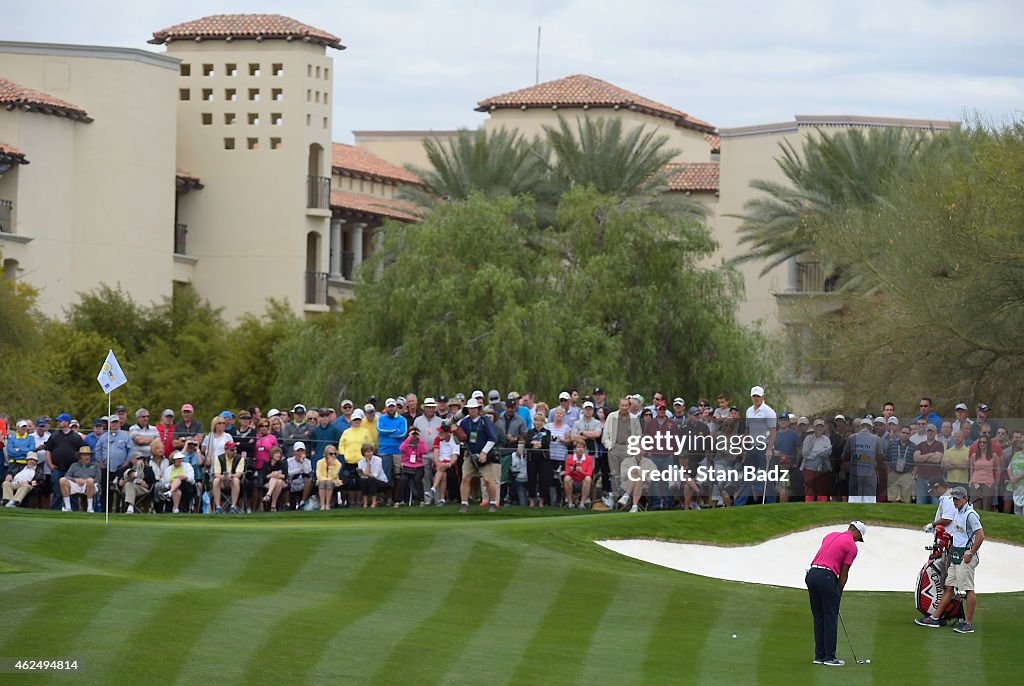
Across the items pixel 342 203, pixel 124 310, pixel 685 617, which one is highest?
pixel 342 203

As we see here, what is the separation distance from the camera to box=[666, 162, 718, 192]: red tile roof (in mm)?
79062

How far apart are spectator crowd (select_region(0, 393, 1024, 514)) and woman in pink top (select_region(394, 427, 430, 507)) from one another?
0.02m

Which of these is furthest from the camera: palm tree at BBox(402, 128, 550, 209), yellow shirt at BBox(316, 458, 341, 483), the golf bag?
palm tree at BBox(402, 128, 550, 209)

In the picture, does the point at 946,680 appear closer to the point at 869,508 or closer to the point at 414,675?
the point at 414,675

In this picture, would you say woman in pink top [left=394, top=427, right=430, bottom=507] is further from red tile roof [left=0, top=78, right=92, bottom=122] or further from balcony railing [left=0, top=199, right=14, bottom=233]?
red tile roof [left=0, top=78, right=92, bottom=122]

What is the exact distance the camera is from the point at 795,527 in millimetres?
29016

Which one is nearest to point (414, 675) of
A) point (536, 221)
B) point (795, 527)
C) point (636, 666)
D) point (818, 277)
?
point (636, 666)

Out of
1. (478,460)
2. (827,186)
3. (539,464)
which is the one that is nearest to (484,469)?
(478,460)

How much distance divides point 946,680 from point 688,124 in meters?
69.4

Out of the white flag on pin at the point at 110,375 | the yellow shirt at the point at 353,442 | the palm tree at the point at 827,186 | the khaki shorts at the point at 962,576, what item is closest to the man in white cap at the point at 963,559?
the khaki shorts at the point at 962,576

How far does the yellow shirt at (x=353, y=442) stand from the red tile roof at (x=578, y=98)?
49.7 metres

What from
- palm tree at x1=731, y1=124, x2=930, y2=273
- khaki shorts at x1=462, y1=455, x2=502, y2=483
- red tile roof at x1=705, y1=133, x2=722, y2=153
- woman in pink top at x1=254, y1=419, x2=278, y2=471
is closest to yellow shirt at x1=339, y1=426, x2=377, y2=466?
woman in pink top at x1=254, y1=419, x2=278, y2=471

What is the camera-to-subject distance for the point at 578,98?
80.4 metres

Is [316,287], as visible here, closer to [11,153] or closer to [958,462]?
[11,153]
